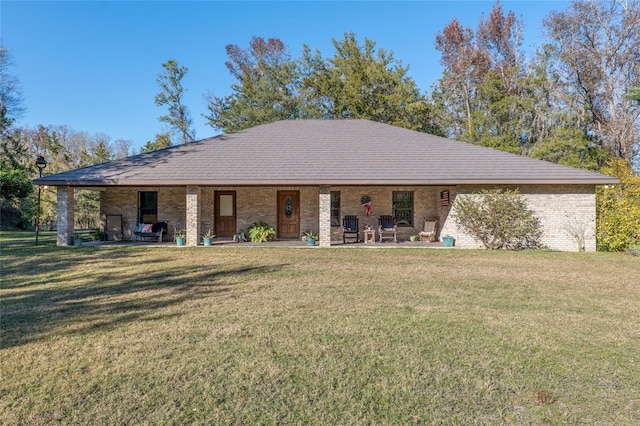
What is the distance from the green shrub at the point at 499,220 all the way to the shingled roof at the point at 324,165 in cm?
63

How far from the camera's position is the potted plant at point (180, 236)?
12.5 meters

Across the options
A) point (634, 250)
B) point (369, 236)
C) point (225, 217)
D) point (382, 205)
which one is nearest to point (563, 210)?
point (634, 250)

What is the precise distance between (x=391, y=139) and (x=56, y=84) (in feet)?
61.2

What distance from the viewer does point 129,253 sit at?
1064cm

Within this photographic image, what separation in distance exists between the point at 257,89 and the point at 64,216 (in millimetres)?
18856

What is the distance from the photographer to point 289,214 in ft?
47.8

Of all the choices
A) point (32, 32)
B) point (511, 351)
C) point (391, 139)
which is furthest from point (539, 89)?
point (32, 32)

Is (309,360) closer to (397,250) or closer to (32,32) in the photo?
(397,250)

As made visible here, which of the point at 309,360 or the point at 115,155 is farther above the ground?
the point at 115,155

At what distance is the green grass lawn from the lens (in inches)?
103

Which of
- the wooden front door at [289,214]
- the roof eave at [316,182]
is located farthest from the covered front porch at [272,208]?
the roof eave at [316,182]

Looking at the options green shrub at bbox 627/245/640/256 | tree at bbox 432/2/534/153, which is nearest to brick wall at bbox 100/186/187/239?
green shrub at bbox 627/245/640/256

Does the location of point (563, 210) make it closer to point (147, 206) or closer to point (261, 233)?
point (261, 233)

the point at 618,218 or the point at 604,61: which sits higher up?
the point at 604,61
